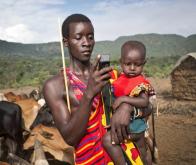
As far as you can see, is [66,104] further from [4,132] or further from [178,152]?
[178,152]

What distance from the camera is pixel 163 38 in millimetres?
126875

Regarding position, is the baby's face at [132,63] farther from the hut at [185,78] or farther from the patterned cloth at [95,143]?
the hut at [185,78]

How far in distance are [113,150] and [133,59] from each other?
0.65 m

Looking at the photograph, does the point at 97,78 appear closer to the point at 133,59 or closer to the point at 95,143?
the point at 95,143

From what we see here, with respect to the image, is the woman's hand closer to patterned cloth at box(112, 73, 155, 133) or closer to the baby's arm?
the baby's arm

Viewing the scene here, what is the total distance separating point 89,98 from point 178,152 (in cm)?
531

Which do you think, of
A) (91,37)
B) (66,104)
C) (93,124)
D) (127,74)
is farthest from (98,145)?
(91,37)

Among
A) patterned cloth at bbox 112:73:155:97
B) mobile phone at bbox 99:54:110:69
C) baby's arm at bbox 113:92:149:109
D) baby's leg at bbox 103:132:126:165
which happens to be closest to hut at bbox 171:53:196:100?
patterned cloth at bbox 112:73:155:97

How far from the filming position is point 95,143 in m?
2.18

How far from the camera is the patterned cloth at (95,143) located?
2158 mm

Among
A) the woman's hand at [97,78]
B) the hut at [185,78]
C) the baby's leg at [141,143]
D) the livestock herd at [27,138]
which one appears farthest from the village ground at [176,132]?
the woman's hand at [97,78]

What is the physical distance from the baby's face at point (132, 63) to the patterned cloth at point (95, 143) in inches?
13.1

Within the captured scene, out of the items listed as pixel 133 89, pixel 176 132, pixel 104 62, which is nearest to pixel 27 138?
pixel 176 132

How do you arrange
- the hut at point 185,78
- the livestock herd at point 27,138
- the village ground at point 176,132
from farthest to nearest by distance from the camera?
1. the hut at point 185,78
2. the village ground at point 176,132
3. the livestock herd at point 27,138
